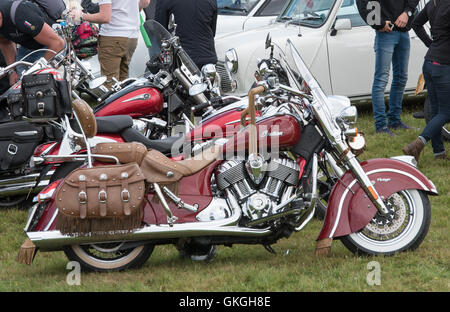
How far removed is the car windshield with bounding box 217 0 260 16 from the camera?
35.4ft

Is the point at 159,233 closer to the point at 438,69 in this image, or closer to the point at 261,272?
the point at 261,272

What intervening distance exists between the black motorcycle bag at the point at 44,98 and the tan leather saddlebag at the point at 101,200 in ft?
1.27

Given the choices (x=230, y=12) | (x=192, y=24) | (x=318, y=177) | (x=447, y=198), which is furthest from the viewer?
(x=230, y=12)

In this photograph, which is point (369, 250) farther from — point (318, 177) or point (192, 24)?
point (192, 24)

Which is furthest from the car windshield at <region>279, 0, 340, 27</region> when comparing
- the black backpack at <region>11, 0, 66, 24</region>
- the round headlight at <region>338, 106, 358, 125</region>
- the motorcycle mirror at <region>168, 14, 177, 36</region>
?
the round headlight at <region>338, 106, 358, 125</region>

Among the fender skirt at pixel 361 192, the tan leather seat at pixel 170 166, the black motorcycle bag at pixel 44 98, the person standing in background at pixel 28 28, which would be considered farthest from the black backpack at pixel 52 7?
the fender skirt at pixel 361 192

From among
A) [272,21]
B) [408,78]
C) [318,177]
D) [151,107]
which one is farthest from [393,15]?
[318,177]

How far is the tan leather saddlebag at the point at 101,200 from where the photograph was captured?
459 cm

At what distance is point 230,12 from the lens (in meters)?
10.9

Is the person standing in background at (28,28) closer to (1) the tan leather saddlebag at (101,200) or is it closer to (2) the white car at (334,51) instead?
(1) the tan leather saddlebag at (101,200)

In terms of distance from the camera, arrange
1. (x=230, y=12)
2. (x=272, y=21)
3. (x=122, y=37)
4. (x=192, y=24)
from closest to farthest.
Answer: (x=192, y=24), (x=122, y=37), (x=272, y=21), (x=230, y=12)

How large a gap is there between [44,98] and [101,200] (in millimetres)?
699

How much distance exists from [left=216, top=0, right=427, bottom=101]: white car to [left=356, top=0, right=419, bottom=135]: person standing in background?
19.8 inches

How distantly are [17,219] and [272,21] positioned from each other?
449cm
